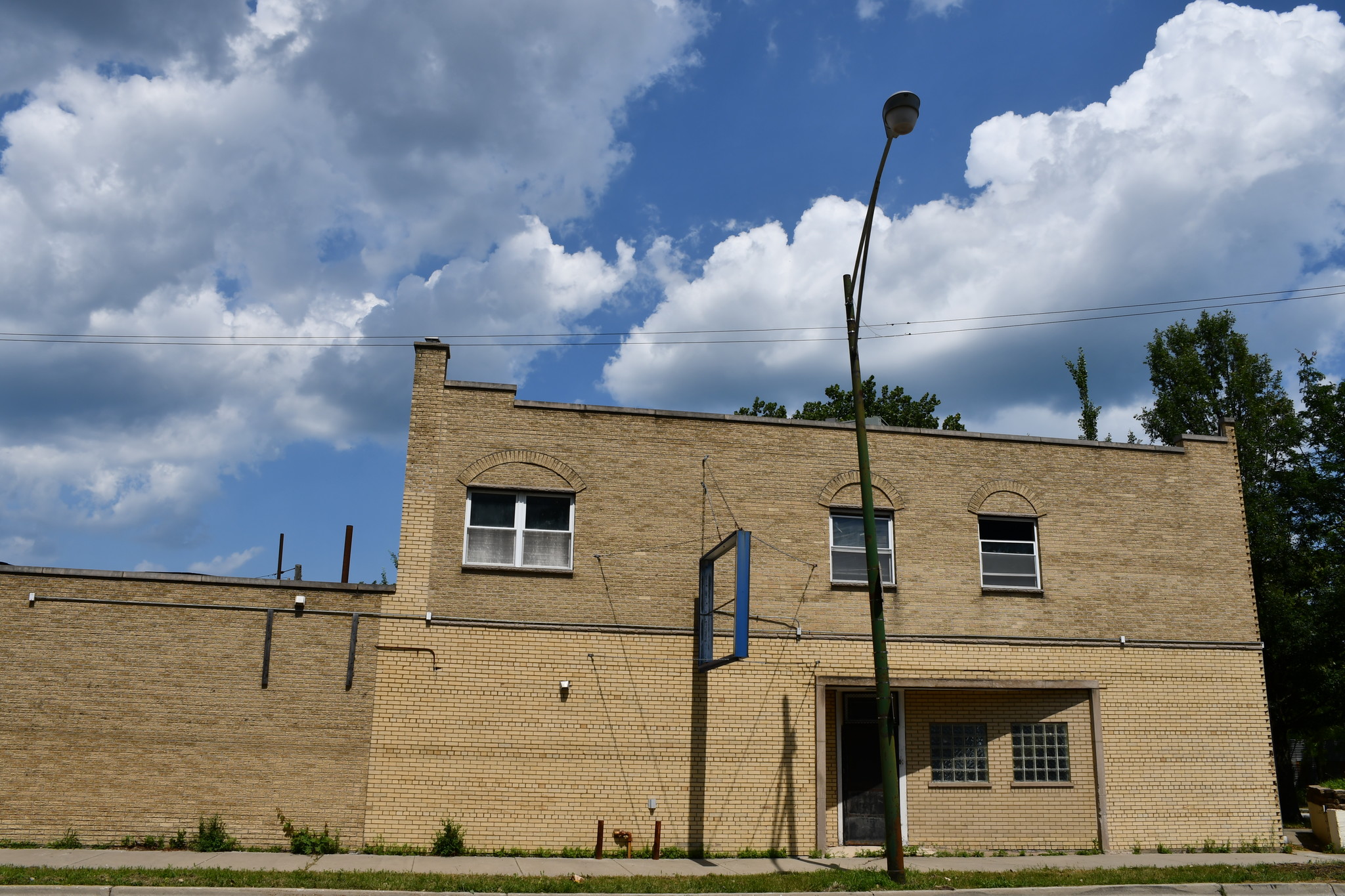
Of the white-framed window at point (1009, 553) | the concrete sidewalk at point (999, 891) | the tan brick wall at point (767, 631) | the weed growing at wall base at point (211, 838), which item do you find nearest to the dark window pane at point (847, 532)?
the tan brick wall at point (767, 631)

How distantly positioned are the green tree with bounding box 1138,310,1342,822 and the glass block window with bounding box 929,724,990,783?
12027 millimetres

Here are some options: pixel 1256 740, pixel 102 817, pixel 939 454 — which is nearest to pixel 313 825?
pixel 102 817

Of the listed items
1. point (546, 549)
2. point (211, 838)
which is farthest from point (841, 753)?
point (211, 838)

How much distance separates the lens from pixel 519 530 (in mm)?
15445

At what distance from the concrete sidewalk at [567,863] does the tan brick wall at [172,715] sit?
64cm

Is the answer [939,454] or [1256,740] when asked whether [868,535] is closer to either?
[939,454]

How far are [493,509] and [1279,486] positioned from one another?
25.3m

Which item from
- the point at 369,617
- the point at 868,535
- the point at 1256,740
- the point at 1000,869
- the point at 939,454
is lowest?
the point at 1000,869

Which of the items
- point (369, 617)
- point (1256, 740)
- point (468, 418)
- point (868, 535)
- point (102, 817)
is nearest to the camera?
point (868, 535)

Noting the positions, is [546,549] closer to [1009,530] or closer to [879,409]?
[1009,530]

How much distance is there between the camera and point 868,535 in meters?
12.6

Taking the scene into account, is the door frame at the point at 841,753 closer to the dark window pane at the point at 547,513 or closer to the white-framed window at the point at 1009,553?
the white-framed window at the point at 1009,553

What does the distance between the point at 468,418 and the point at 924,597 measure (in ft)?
26.3

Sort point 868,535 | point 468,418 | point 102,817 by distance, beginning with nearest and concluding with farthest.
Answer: point 868,535 < point 102,817 < point 468,418
